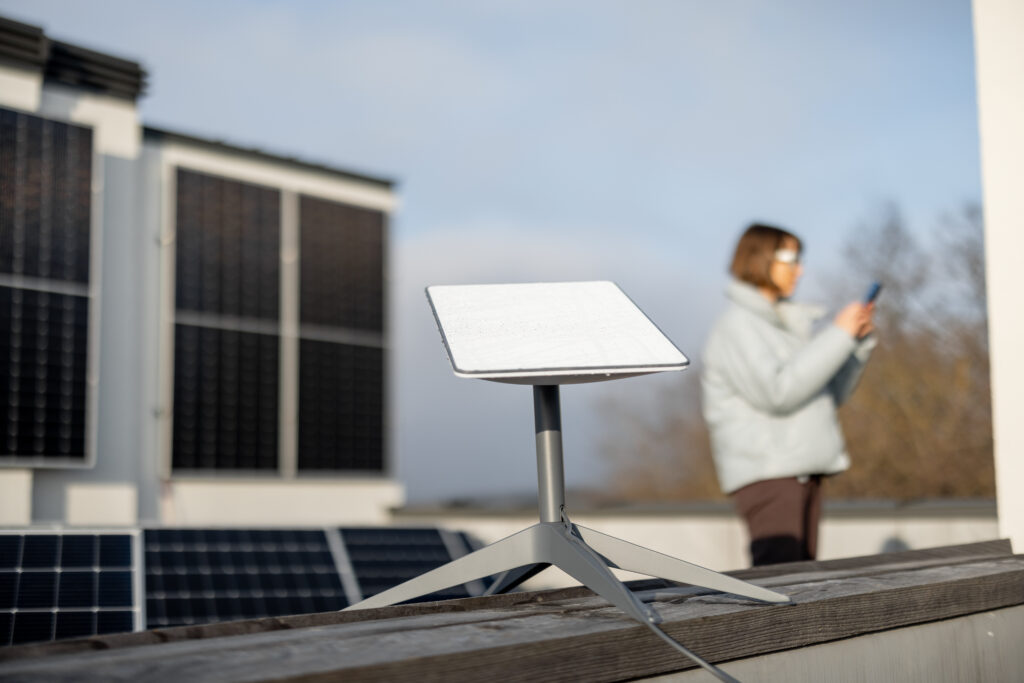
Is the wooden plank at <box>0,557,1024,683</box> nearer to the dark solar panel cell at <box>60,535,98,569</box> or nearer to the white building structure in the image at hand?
the dark solar panel cell at <box>60,535,98,569</box>

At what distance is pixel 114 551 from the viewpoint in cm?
673

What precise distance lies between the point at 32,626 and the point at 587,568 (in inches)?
198

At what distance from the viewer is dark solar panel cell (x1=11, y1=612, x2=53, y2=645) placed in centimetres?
545

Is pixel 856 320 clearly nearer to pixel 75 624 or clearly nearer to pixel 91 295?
pixel 75 624

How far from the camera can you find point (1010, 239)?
2758 millimetres

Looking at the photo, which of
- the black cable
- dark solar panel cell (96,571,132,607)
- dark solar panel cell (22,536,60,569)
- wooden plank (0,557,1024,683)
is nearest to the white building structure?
dark solar panel cell (22,536,60,569)

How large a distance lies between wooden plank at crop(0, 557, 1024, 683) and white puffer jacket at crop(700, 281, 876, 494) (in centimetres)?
121

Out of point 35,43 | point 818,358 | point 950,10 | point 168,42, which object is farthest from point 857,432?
point 168,42

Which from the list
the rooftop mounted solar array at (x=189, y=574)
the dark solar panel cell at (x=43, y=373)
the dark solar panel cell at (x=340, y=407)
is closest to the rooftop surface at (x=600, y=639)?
the rooftop mounted solar array at (x=189, y=574)

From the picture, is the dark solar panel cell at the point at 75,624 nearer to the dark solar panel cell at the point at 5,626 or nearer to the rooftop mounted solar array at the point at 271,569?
the dark solar panel cell at the point at 5,626

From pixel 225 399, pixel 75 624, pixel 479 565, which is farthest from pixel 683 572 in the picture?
pixel 225 399

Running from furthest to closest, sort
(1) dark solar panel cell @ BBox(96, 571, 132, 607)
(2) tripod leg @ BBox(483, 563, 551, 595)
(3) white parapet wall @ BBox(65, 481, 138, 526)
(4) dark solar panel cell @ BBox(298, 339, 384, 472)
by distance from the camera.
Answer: (4) dark solar panel cell @ BBox(298, 339, 384, 472), (3) white parapet wall @ BBox(65, 481, 138, 526), (1) dark solar panel cell @ BBox(96, 571, 132, 607), (2) tripod leg @ BBox(483, 563, 551, 595)

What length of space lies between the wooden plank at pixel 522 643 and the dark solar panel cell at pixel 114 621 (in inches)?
186

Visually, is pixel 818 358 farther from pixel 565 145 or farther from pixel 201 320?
pixel 565 145
